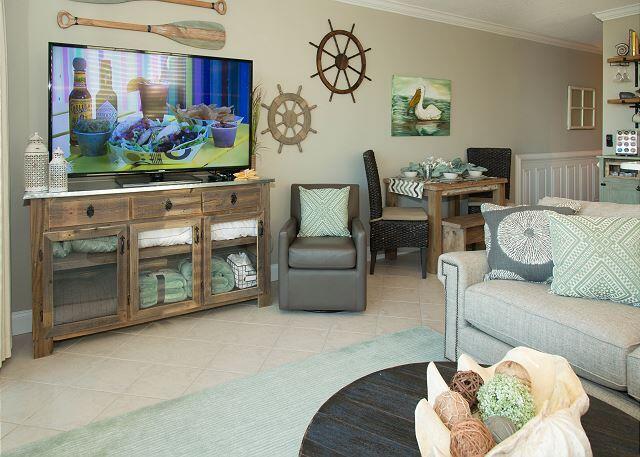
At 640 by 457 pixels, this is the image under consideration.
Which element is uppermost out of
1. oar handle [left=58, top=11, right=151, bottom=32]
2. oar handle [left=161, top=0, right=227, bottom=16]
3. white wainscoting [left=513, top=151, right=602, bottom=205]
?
oar handle [left=161, top=0, right=227, bottom=16]

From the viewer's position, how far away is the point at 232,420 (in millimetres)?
2281

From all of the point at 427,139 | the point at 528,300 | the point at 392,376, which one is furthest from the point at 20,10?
the point at 427,139

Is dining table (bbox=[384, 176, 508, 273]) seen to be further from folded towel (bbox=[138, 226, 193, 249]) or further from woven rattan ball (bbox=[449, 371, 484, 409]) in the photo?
woven rattan ball (bbox=[449, 371, 484, 409])

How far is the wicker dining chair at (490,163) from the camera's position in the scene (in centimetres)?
568

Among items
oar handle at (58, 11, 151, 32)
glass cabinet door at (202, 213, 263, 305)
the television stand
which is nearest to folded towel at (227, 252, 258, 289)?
glass cabinet door at (202, 213, 263, 305)

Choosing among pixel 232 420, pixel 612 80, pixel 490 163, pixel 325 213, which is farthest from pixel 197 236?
pixel 612 80

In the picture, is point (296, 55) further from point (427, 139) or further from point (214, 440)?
point (214, 440)

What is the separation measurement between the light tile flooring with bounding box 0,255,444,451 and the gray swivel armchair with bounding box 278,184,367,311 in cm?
11

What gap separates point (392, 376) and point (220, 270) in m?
2.14

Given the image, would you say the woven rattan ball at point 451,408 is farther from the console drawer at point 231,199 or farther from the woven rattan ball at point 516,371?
the console drawer at point 231,199

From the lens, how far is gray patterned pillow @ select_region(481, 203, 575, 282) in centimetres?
266

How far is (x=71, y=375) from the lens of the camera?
2.76 m

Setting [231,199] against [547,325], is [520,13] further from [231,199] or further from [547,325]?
[547,325]

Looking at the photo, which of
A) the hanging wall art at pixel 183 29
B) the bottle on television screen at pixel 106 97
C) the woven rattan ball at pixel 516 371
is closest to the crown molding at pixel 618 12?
the hanging wall art at pixel 183 29
